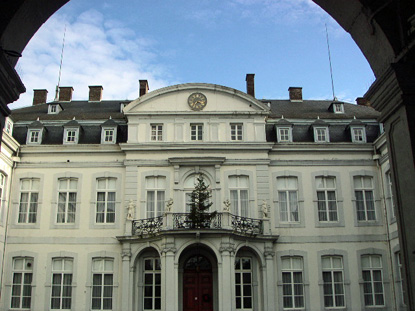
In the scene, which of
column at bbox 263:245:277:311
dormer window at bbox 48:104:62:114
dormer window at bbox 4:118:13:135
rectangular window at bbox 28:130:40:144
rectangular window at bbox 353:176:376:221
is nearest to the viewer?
column at bbox 263:245:277:311

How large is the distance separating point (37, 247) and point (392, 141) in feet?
64.5

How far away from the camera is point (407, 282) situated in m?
6.15

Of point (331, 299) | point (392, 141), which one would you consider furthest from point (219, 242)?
point (392, 141)

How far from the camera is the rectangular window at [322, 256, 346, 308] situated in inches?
874

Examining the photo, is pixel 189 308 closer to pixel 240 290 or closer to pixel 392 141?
pixel 240 290

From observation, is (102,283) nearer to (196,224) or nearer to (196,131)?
(196,224)

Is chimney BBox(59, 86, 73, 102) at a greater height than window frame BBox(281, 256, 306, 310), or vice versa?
chimney BBox(59, 86, 73, 102)

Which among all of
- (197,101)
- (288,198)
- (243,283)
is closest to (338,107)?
(288,198)

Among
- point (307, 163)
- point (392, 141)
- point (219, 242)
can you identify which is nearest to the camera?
point (392, 141)

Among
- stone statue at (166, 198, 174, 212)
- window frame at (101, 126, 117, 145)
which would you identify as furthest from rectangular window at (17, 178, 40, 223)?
stone statue at (166, 198, 174, 212)

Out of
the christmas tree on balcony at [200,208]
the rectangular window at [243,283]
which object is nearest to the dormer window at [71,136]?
the christmas tree on balcony at [200,208]

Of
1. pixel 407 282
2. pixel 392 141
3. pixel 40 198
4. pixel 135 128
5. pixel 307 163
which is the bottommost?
pixel 407 282

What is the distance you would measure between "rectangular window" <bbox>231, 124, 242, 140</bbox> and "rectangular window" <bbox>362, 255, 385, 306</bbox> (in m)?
8.23

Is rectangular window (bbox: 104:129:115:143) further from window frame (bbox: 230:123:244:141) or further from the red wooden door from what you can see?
the red wooden door
